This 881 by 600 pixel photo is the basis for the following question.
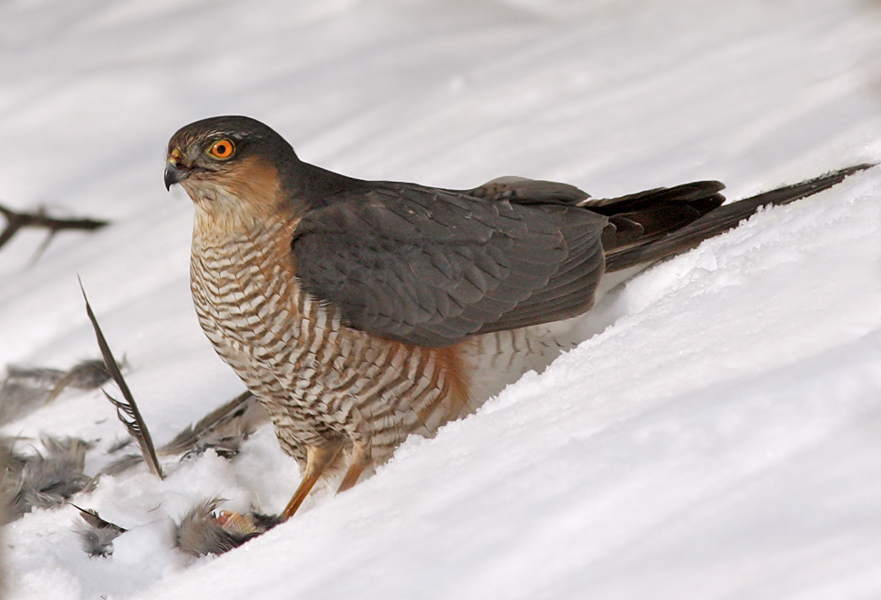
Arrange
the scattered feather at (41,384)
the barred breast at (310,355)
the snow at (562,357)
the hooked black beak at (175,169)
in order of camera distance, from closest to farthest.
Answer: the snow at (562,357), the barred breast at (310,355), the hooked black beak at (175,169), the scattered feather at (41,384)

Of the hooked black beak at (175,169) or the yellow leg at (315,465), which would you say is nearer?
the hooked black beak at (175,169)

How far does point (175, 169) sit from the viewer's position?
290 centimetres

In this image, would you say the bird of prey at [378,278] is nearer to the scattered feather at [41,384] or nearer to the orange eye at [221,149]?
the orange eye at [221,149]

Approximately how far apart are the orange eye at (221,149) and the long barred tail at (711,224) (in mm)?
1132

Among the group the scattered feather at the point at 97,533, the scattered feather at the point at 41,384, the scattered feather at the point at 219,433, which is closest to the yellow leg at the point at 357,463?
the scattered feather at the point at 219,433

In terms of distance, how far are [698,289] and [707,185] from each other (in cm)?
89

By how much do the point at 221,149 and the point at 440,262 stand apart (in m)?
0.69

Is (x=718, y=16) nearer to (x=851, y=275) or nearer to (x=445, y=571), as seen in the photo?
(x=851, y=275)

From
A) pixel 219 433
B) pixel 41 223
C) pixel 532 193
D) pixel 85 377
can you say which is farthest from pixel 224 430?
pixel 41 223

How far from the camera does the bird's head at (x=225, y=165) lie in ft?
9.52

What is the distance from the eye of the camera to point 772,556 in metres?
1.35

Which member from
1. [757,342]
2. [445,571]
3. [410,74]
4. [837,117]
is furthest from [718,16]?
[445,571]

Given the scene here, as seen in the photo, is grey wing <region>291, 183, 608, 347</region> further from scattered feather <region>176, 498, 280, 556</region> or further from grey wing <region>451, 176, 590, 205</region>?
scattered feather <region>176, 498, 280, 556</region>

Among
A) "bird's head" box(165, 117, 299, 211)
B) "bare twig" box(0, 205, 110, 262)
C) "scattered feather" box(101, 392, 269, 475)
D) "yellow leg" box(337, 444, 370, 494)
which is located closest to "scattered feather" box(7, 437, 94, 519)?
"scattered feather" box(101, 392, 269, 475)
